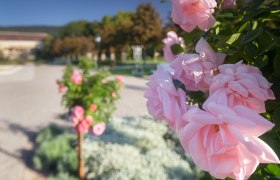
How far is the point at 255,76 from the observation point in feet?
2.19

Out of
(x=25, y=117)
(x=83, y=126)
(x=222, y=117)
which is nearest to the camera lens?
(x=222, y=117)

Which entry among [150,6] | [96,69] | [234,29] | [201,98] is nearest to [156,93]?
[201,98]

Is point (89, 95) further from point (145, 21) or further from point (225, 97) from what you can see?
point (145, 21)

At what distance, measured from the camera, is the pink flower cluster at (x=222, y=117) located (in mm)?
546

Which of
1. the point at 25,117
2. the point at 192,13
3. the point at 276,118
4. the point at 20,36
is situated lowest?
the point at 25,117

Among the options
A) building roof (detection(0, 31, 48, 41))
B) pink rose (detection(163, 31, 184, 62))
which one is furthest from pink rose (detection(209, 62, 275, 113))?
building roof (detection(0, 31, 48, 41))

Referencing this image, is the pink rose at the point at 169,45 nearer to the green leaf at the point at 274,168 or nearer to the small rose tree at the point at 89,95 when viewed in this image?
the green leaf at the point at 274,168

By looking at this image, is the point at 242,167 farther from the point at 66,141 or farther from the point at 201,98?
the point at 66,141

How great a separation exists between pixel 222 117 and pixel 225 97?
0.07m

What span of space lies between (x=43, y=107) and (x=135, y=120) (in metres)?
5.13

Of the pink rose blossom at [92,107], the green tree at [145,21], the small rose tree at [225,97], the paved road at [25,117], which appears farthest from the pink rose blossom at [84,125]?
the green tree at [145,21]

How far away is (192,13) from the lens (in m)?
0.94

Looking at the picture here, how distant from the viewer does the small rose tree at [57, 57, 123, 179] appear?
16.4 ft

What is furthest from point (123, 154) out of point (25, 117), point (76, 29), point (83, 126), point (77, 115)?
point (76, 29)
